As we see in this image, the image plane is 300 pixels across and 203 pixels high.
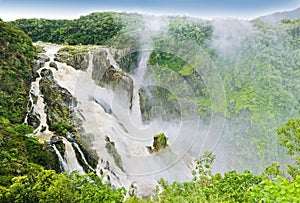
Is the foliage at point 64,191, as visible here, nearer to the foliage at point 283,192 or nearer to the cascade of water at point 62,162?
the foliage at point 283,192

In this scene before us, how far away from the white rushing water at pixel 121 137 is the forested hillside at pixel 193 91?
0.54m

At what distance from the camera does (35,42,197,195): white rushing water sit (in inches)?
397

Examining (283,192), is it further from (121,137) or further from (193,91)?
(193,91)

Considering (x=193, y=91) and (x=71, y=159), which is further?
(x=193, y=91)

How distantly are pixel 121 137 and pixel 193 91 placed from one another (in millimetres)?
7904

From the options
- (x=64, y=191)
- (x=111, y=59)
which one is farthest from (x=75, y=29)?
(x=64, y=191)

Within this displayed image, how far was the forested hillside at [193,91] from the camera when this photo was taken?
4691 millimetres

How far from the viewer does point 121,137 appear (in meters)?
11.7

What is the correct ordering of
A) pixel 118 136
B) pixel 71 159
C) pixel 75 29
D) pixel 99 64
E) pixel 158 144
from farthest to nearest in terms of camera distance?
1. pixel 75 29
2. pixel 99 64
3. pixel 158 144
4. pixel 118 136
5. pixel 71 159

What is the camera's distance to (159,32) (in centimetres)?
2117

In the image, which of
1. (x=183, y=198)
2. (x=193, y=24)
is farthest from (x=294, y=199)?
(x=193, y=24)

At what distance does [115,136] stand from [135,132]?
6.39 feet

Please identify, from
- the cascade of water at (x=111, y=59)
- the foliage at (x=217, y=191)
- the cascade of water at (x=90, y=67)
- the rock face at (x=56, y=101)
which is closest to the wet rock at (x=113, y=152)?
the rock face at (x=56, y=101)

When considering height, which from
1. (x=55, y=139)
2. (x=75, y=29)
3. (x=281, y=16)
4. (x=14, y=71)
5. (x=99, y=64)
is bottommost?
(x=55, y=139)
